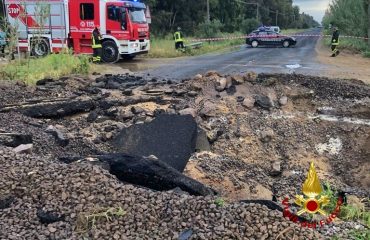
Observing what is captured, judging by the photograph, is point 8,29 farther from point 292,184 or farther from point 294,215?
point 294,215

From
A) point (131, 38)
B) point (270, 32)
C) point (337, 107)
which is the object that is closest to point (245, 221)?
point (337, 107)

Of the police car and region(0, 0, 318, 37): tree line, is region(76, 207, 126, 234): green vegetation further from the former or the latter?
region(0, 0, 318, 37): tree line

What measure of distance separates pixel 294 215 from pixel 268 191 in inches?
108

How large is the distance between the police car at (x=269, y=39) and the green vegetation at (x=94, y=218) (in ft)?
107

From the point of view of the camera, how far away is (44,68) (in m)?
14.5

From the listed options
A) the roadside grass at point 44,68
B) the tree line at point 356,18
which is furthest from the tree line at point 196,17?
the roadside grass at point 44,68

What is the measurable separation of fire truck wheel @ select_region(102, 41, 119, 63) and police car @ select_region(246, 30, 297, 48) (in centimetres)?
1791

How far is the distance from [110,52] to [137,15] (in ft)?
7.27

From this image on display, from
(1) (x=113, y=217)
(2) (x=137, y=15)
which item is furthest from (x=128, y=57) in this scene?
(1) (x=113, y=217)

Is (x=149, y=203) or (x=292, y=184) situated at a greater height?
(x=149, y=203)

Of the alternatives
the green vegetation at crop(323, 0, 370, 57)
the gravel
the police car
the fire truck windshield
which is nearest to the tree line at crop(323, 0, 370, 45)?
the green vegetation at crop(323, 0, 370, 57)

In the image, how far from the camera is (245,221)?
389cm

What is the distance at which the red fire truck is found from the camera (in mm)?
20125

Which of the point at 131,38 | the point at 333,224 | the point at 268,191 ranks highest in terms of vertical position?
the point at 131,38
